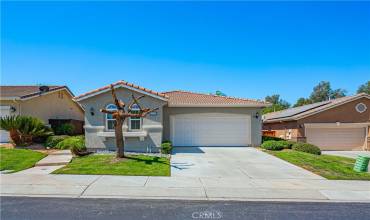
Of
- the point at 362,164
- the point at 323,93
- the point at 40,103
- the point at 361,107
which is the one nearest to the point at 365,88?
the point at 323,93

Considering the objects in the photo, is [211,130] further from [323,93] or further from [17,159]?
[323,93]

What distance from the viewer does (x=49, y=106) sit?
21609mm

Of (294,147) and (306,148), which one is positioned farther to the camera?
(294,147)

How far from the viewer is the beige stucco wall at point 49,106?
1881 centimetres

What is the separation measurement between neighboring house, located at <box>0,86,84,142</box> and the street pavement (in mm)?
13370

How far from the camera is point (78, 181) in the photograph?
9094mm

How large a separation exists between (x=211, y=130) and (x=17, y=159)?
11.8 meters

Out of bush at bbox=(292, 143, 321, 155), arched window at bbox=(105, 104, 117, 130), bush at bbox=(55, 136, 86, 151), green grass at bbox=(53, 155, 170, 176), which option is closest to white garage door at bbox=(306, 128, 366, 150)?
bush at bbox=(292, 143, 321, 155)

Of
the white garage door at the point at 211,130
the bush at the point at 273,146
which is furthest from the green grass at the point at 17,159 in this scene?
the bush at the point at 273,146

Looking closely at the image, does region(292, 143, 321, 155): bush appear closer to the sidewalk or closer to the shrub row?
the shrub row

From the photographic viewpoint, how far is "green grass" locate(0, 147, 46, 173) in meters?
11.2

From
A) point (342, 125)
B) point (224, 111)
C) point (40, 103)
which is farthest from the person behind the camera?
point (342, 125)

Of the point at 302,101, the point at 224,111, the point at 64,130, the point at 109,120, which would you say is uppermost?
the point at 302,101

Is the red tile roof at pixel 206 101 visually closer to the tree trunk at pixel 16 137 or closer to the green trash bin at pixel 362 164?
the green trash bin at pixel 362 164
